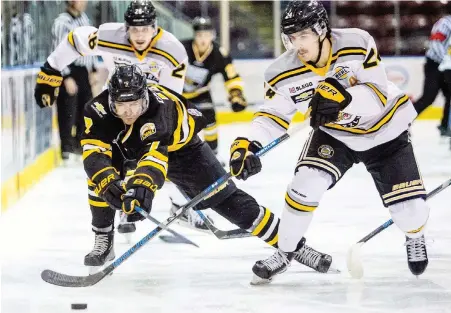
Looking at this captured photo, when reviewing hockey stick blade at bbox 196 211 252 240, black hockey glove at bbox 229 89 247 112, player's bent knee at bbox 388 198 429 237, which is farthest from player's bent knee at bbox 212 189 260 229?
black hockey glove at bbox 229 89 247 112

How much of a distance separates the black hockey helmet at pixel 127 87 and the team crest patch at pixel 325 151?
1.84 ft

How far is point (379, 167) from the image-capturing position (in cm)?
328

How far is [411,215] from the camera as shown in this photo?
3.23 metres

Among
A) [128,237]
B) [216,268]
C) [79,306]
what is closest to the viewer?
[79,306]

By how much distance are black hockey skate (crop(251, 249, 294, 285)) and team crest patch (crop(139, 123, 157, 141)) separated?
A: 55cm

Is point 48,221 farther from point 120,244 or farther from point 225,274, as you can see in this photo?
point 225,274

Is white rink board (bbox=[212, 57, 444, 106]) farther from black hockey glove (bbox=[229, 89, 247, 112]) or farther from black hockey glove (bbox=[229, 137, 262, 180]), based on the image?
black hockey glove (bbox=[229, 137, 262, 180])

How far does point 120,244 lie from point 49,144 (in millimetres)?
2638

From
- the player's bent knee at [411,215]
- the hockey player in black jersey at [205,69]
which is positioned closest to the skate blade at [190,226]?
the player's bent knee at [411,215]

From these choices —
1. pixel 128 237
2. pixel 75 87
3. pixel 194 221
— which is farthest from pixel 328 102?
pixel 75 87

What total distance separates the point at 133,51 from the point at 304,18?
1151 millimetres

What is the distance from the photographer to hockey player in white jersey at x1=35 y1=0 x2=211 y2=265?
13.0 ft

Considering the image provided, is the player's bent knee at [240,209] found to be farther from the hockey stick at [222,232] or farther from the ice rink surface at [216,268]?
the hockey stick at [222,232]

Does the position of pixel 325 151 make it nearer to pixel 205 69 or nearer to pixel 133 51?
pixel 133 51
